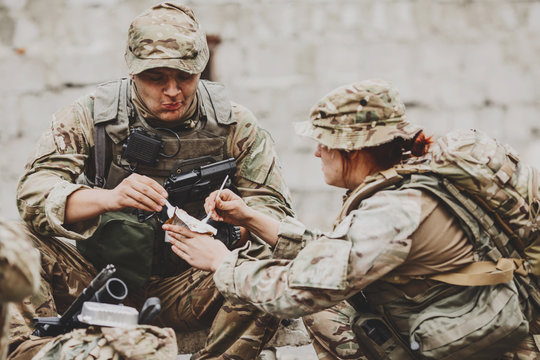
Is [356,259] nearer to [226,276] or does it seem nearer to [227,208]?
[226,276]

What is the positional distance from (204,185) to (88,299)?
1.06 meters

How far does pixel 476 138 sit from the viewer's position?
3586mm

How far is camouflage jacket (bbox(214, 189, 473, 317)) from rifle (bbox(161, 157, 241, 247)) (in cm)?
56

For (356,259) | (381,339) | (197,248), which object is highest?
(356,259)

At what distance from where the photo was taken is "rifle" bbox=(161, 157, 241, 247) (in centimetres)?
422

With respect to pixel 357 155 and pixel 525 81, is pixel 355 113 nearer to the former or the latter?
pixel 357 155

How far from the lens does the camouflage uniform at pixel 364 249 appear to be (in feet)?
11.1

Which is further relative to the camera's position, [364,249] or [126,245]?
[126,245]

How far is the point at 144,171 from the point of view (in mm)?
4465

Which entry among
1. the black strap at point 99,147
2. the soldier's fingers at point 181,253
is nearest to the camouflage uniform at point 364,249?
the soldier's fingers at point 181,253

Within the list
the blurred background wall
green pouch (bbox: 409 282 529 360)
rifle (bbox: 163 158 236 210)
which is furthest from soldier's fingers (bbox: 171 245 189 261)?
the blurred background wall

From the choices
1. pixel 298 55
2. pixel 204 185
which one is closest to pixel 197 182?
pixel 204 185

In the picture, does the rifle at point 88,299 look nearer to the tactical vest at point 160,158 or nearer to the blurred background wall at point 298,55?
the tactical vest at point 160,158

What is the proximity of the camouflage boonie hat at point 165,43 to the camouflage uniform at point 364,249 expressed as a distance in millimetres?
819
